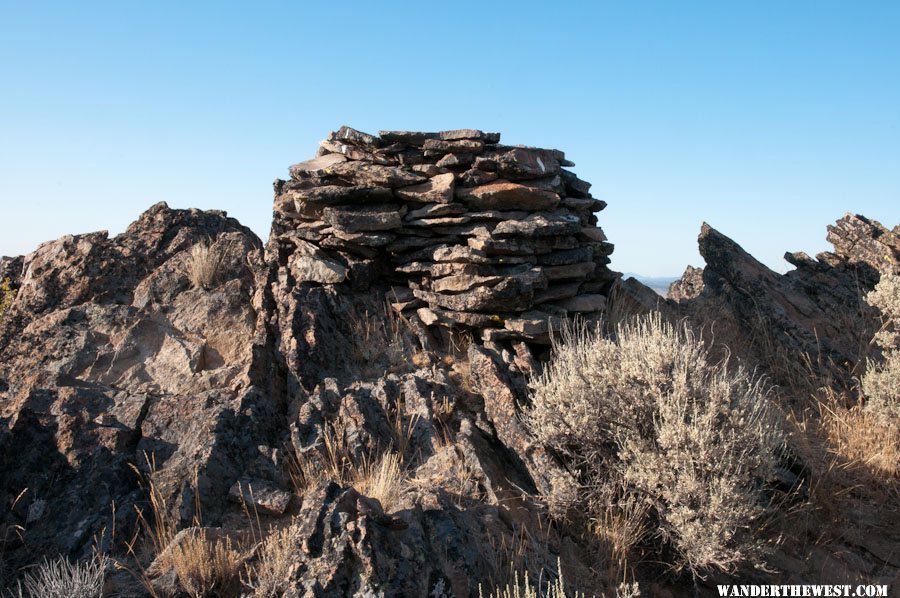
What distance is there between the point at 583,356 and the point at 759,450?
1.69 m

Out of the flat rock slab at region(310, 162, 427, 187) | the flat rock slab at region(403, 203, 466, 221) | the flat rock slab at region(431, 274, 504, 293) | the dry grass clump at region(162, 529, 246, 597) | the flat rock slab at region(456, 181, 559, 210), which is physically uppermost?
the flat rock slab at region(310, 162, 427, 187)

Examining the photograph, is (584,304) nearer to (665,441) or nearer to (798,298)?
(665,441)

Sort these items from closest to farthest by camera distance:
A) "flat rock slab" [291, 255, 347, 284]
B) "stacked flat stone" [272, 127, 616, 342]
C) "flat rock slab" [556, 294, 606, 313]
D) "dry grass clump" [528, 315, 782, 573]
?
"dry grass clump" [528, 315, 782, 573]
"stacked flat stone" [272, 127, 616, 342]
"flat rock slab" [291, 255, 347, 284]
"flat rock slab" [556, 294, 606, 313]

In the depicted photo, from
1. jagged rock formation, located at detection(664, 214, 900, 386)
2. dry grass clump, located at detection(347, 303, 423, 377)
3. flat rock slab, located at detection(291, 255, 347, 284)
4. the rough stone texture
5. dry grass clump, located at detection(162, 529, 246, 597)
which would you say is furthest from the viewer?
jagged rock formation, located at detection(664, 214, 900, 386)

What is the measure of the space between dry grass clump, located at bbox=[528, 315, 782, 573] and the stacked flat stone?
4.82 feet

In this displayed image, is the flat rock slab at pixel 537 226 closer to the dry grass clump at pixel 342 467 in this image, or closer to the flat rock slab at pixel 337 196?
the flat rock slab at pixel 337 196

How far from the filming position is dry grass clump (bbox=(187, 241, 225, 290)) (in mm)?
7723

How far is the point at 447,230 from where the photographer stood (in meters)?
7.83

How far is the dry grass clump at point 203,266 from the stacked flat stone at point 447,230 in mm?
785

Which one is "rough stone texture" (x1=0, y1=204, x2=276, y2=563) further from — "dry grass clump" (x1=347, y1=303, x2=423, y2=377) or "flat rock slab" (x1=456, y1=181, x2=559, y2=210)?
"flat rock slab" (x1=456, y1=181, x2=559, y2=210)

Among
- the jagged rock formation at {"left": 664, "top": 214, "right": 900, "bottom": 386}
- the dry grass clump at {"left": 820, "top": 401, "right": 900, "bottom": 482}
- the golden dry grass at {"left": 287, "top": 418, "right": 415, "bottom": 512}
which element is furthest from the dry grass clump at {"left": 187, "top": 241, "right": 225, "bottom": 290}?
the dry grass clump at {"left": 820, "top": 401, "right": 900, "bottom": 482}

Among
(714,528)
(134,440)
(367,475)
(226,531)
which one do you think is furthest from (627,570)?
(134,440)

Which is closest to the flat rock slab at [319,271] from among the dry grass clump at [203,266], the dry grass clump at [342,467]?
the dry grass clump at [203,266]

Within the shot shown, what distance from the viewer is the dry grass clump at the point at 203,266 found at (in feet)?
25.3
